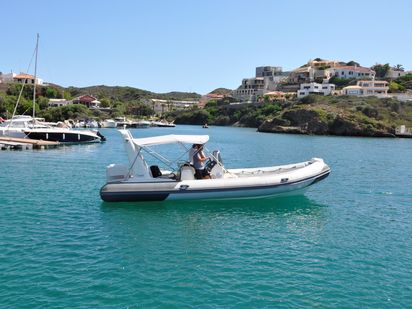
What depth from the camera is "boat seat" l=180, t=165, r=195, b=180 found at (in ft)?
61.7

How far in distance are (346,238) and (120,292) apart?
8.51m

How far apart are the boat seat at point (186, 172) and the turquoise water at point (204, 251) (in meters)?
1.22

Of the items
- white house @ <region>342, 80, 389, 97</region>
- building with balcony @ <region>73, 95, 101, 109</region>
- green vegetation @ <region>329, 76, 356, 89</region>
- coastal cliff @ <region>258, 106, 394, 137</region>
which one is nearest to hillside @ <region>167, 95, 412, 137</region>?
coastal cliff @ <region>258, 106, 394, 137</region>

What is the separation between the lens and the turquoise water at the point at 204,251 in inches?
388

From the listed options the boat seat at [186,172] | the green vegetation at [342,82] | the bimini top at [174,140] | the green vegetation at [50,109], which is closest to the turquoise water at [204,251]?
the boat seat at [186,172]

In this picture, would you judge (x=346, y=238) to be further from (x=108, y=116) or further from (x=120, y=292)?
(x=108, y=116)

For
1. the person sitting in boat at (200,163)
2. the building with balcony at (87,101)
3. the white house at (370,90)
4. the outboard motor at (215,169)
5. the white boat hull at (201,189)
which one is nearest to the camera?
the white boat hull at (201,189)

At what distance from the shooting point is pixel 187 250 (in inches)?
511

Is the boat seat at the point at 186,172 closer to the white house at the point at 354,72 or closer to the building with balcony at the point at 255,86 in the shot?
the white house at the point at 354,72

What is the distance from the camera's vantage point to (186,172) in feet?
61.7

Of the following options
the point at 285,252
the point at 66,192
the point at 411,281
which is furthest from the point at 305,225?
the point at 66,192

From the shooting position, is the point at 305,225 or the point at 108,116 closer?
the point at 305,225

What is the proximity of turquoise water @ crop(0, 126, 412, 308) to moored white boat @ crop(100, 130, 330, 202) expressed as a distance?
0.53 m

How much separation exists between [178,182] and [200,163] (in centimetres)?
138
